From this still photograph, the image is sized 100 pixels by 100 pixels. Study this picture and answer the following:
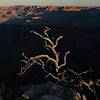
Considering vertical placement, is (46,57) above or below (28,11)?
below

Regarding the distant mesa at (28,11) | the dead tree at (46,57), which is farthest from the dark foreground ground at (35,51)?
the distant mesa at (28,11)

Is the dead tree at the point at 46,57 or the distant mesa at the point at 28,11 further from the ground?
the distant mesa at the point at 28,11

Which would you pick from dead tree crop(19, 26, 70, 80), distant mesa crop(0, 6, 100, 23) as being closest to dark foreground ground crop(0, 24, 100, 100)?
dead tree crop(19, 26, 70, 80)

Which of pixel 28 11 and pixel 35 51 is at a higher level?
pixel 28 11

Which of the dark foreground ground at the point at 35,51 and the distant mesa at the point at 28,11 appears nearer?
the dark foreground ground at the point at 35,51

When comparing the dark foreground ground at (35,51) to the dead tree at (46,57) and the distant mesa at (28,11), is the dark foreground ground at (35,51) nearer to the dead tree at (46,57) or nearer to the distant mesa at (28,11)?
the dead tree at (46,57)

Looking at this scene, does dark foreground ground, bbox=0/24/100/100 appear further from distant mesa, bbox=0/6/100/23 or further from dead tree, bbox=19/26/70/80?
distant mesa, bbox=0/6/100/23

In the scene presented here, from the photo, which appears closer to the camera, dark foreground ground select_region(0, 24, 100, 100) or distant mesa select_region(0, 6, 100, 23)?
dark foreground ground select_region(0, 24, 100, 100)

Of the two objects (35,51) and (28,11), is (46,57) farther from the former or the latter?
(28,11)

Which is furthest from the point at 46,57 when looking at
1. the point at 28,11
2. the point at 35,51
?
the point at 28,11

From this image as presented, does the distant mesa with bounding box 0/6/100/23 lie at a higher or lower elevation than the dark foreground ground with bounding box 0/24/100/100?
higher

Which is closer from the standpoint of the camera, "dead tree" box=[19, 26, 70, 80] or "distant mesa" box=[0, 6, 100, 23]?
"dead tree" box=[19, 26, 70, 80]

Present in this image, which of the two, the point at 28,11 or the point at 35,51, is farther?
the point at 28,11
